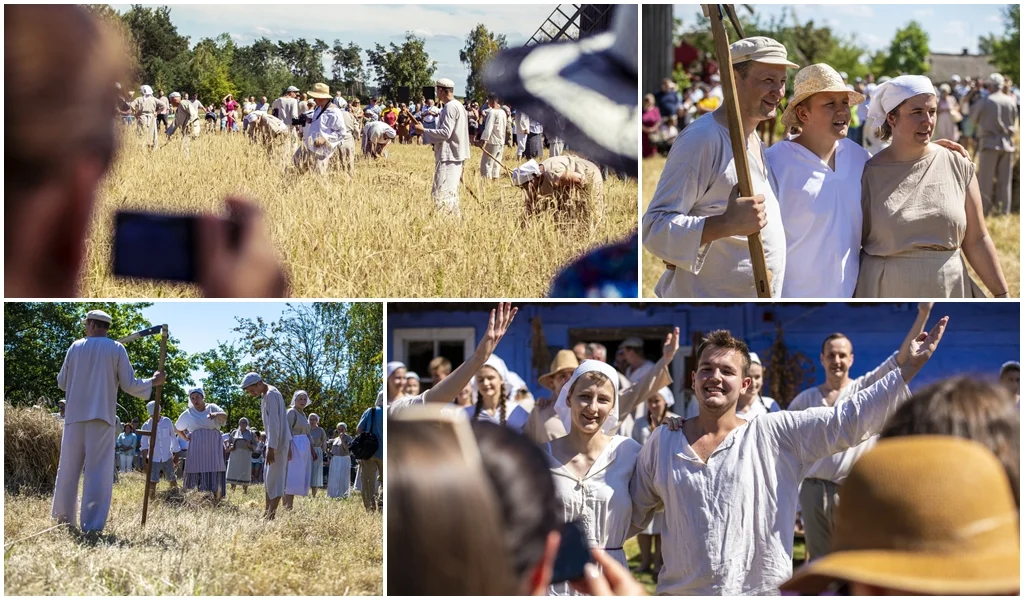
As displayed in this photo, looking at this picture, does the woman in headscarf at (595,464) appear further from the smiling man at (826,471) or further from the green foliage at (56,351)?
the smiling man at (826,471)

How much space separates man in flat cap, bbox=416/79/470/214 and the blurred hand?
2.06ft

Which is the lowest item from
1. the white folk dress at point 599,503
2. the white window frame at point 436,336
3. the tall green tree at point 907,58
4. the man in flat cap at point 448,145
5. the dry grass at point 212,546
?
the dry grass at point 212,546

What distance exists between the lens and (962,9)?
498cm

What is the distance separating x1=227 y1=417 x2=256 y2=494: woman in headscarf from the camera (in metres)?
3.84

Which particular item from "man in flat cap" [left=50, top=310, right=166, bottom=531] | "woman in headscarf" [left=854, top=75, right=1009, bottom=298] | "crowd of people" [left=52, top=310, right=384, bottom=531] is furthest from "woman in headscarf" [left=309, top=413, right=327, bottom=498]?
"woman in headscarf" [left=854, top=75, right=1009, bottom=298]

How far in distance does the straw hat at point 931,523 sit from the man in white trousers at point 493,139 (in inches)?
107

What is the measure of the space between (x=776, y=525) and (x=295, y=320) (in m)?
1.79

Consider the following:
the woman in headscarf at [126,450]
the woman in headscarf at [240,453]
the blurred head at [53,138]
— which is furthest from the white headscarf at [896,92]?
the woman in headscarf at [126,450]

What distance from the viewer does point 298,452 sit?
3.85m

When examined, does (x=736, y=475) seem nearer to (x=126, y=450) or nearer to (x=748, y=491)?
(x=748, y=491)

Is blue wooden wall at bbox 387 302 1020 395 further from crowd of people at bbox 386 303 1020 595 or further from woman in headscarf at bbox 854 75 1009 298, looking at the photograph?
woman in headscarf at bbox 854 75 1009 298

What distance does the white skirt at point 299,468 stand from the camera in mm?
3842

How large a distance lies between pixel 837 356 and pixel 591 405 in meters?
1.77

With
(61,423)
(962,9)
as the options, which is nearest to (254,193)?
(61,423)
